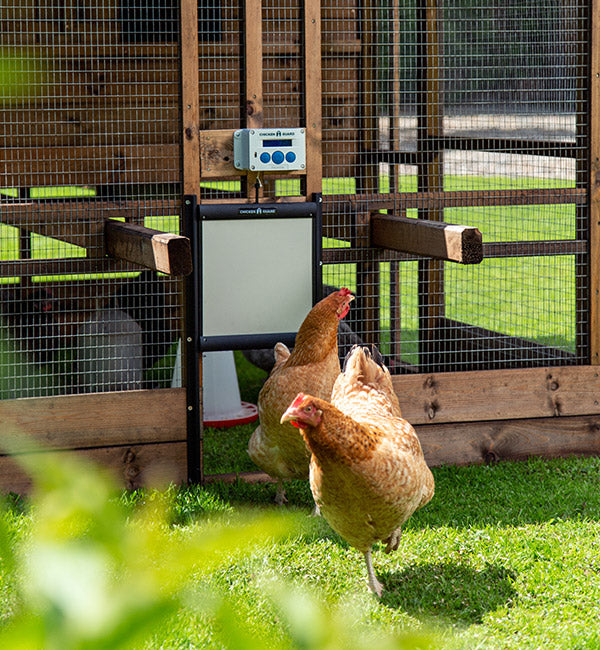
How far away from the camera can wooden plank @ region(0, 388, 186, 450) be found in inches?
157

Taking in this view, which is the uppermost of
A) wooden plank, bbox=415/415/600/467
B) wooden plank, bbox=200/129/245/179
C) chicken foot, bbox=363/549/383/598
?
wooden plank, bbox=200/129/245/179

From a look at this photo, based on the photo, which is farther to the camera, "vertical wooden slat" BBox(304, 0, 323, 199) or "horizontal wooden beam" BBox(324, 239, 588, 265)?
"horizontal wooden beam" BBox(324, 239, 588, 265)

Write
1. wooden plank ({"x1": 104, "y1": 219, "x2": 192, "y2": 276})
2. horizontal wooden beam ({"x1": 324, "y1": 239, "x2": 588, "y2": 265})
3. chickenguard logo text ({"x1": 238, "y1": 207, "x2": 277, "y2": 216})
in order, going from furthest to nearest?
horizontal wooden beam ({"x1": 324, "y1": 239, "x2": 588, "y2": 265})
chickenguard logo text ({"x1": 238, "y1": 207, "x2": 277, "y2": 216})
wooden plank ({"x1": 104, "y1": 219, "x2": 192, "y2": 276})

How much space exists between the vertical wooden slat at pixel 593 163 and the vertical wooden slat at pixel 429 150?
0.78m

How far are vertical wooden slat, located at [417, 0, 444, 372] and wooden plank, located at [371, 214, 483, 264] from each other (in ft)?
2.32

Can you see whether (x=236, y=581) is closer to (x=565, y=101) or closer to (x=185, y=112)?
(x=185, y=112)

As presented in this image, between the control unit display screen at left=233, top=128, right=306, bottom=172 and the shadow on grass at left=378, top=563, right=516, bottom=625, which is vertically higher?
A: the control unit display screen at left=233, top=128, right=306, bottom=172

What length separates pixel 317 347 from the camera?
12.3 feet

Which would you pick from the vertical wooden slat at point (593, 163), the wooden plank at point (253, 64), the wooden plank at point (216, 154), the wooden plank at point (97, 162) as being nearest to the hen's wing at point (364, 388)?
the wooden plank at point (216, 154)

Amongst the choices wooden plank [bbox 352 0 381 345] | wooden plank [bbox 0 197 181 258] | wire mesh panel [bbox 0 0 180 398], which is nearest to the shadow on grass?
wire mesh panel [bbox 0 0 180 398]

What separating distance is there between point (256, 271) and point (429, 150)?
1.72m

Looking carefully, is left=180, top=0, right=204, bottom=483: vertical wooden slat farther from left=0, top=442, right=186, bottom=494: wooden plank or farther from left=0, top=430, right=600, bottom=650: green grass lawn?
left=0, top=430, right=600, bottom=650: green grass lawn

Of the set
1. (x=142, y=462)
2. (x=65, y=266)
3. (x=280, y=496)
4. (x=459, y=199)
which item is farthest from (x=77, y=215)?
(x=459, y=199)

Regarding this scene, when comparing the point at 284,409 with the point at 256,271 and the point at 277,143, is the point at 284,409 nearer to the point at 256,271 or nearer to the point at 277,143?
the point at 256,271
